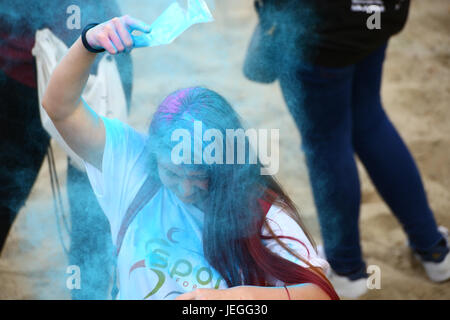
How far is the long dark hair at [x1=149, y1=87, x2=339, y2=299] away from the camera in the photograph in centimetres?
117

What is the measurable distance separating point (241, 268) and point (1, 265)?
3.25ft

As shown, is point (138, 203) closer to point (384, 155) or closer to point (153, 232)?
point (153, 232)

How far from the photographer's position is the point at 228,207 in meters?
1.20

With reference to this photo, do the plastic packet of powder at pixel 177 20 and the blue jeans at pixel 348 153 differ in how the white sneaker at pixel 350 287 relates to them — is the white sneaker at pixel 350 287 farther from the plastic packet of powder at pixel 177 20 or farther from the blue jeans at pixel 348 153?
the plastic packet of powder at pixel 177 20

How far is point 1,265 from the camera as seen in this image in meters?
1.84

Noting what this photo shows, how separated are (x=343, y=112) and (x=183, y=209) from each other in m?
0.71

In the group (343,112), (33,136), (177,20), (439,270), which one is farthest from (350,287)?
(177,20)

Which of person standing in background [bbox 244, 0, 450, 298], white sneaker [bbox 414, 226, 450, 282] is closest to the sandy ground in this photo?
white sneaker [bbox 414, 226, 450, 282]

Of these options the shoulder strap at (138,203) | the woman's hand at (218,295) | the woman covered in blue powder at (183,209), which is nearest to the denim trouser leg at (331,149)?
the woman covered in blue powder at (183,209)

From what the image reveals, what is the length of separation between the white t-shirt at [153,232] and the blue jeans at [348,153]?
60cm

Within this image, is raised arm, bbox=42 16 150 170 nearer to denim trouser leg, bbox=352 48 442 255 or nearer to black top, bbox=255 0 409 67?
black top, bbox=255 0 409 67

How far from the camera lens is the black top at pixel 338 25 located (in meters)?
1.60

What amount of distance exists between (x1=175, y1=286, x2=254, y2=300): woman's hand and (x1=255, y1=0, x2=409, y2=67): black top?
0.82 m
